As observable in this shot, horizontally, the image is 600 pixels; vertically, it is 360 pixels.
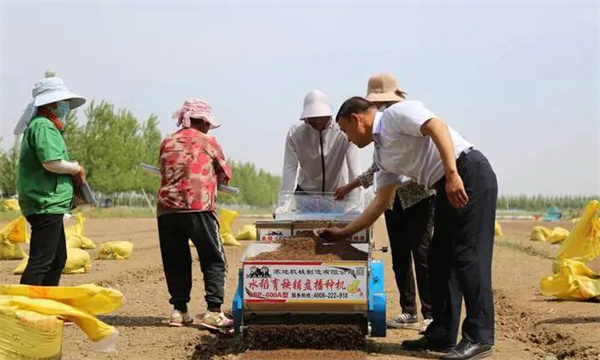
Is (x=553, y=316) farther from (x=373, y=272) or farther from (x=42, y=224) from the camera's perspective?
(x=42, y=224)

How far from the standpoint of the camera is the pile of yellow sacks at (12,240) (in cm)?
1069

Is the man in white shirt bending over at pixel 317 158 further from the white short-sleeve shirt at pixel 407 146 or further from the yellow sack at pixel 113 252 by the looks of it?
the yellow sack at pixel 113 252

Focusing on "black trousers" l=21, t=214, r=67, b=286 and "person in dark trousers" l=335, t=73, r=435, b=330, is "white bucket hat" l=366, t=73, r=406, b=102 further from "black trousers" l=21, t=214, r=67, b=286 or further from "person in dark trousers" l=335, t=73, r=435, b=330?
"black trousers" l=21, t=214, r=67, b=286

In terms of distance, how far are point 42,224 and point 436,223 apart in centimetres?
285

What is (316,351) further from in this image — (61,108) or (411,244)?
(61,108)

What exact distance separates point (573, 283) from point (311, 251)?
356 centimetres

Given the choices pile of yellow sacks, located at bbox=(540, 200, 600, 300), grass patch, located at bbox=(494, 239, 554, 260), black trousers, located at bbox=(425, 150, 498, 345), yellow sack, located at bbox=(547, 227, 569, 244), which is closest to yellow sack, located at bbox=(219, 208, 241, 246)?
grass patch, located at bbox=(494, 239, 554, 260)

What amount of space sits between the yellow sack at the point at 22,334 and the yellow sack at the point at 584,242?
5.45 meters

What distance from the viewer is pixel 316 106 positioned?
6.18 metres

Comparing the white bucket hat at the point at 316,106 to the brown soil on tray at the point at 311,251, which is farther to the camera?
the white bucket hat at the point at 316,106

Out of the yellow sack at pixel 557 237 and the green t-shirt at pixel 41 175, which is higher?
the green t-shirt at pixel 41 175

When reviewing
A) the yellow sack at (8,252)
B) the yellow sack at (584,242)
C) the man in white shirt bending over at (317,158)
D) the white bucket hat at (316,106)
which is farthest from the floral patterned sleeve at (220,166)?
the yellow sack at (8,252)

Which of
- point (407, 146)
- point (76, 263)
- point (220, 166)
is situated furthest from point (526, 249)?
point (407, 146)

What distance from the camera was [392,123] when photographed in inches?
192
